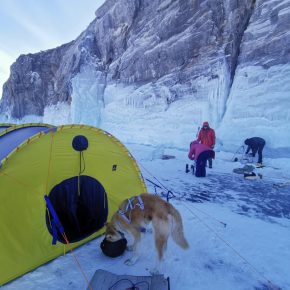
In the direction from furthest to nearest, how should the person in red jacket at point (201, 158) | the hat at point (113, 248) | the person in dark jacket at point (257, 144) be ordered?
1. the person in dark jacket at point (257, 144)
2. the person in red jacket at point (201, 158)
3. the hat at point (113, 248)

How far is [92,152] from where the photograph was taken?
4.32 m

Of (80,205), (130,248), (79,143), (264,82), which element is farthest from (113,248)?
(264,82)

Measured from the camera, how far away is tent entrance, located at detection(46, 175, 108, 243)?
401cm

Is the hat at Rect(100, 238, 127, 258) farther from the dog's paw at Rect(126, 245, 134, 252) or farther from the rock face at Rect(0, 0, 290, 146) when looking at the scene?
the rock face at Rect(0, 0, 290, 146)

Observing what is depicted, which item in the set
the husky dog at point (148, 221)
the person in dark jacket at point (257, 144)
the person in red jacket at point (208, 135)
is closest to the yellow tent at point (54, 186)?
the husky dog at point (148, 221)

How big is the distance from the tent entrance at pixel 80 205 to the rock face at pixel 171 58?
39.3 ft

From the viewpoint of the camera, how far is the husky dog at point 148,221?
10.8 feet

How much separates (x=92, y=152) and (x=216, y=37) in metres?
16.1

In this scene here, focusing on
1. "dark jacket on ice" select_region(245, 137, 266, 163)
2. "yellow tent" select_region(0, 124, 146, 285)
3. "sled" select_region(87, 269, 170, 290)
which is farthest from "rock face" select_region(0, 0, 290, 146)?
"sled" select_region(87, 269, 170, 290)

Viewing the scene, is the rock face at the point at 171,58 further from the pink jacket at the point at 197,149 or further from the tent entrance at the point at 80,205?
the tent entrance at the point at 80,205

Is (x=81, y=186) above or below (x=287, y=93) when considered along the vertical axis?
below

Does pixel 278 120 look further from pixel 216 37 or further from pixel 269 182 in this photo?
pixel 216 37

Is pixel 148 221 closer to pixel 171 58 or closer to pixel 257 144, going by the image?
pixel 257 144

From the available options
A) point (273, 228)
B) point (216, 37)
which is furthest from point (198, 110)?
point (273, 228)
